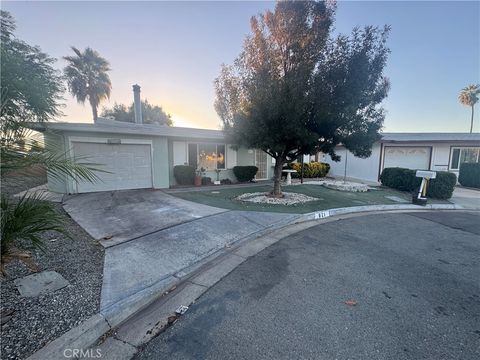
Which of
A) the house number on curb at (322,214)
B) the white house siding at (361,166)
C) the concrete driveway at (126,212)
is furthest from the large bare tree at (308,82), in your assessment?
the white house siding at (361,166)

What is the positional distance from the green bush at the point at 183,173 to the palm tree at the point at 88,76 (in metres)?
12.4

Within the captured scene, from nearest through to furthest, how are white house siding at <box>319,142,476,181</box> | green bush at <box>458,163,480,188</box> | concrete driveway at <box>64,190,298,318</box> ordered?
concrete driveway at <box>64,190,298,318</box>
green bush at <box>458,163,480,188</box>
white house siding at <box>319,142,476,181</box>

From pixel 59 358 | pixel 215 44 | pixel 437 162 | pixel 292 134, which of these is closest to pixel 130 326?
pixel 59 358

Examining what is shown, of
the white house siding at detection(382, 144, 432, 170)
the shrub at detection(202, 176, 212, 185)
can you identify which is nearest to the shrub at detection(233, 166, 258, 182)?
the shrub at detection(202, 176, 212, 185)

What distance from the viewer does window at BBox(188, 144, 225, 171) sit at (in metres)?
12.2

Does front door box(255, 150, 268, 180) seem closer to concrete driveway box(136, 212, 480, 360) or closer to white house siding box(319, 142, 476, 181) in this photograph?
white house siding box(319, 142, 476, 181)

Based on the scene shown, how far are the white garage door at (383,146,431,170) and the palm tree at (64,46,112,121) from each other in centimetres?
2316

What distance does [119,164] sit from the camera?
9.72 m

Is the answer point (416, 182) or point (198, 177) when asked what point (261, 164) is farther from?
point (416, 182)

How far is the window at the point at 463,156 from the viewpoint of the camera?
1480 centimetres

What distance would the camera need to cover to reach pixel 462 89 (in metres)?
33.2

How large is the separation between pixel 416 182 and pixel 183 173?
11621mm

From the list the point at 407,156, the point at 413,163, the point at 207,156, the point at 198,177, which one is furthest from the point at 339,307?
the point at 413,163

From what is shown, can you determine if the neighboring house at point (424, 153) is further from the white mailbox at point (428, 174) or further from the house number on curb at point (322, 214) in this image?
the house number on curb at point (322, 214)
